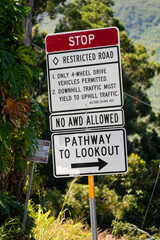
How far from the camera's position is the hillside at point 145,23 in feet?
267

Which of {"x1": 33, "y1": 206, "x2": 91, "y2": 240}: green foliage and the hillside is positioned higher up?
the hillside

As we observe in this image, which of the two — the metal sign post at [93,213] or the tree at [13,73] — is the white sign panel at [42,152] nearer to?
the tree at [13,73]

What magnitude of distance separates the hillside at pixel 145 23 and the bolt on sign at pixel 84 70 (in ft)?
248

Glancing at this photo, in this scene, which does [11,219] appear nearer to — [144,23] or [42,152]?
[42,152]

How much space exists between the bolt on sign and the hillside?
248 feet

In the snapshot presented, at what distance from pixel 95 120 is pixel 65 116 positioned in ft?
0.70

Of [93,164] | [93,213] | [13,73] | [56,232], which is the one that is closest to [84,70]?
[93,164]

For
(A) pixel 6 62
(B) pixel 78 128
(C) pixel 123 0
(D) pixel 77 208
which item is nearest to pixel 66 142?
(B) pixel 78 128

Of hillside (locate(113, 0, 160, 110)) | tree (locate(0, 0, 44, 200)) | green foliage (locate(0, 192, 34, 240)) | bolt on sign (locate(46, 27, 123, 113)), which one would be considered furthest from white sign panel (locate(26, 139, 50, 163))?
hillside (locate(113, 0, 160, 110))

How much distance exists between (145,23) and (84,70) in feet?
287

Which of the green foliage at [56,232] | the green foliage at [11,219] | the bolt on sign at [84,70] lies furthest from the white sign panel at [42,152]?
the bolt on sign at [84,70]

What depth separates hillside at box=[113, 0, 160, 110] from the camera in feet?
267

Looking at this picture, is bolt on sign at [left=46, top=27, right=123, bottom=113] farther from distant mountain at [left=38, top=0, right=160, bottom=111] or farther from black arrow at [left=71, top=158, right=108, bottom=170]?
distant mountain at [left=38, top=0, right=160, bottom=111]

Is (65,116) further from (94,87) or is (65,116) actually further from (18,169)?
(18,169)
